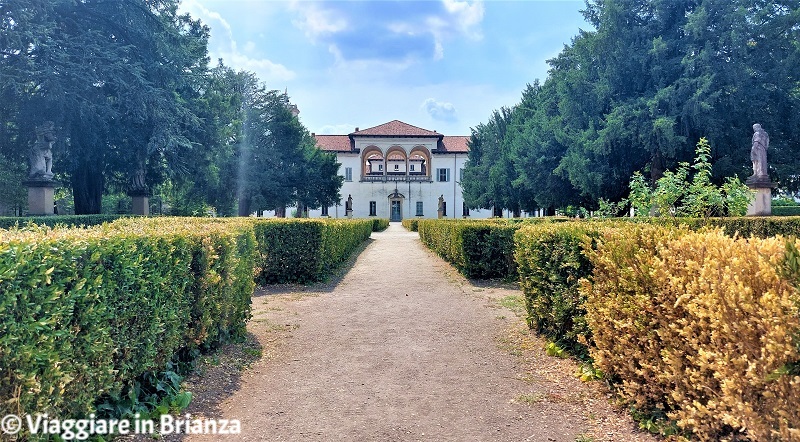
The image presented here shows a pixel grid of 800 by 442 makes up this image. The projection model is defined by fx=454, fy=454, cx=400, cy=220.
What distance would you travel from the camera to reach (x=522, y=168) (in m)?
26.7

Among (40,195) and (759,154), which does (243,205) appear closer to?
(40,195)

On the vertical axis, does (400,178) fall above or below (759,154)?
above

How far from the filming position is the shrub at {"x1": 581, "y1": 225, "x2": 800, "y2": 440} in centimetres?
204

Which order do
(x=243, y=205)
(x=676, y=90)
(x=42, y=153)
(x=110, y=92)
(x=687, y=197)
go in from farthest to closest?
(x=243, y=205) → (x=676, y=90) → (x=110, y=92) → (x=42, y=153) → (x=687, y=197)

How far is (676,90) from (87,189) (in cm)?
2792

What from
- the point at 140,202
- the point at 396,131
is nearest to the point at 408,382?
the point at 140,202

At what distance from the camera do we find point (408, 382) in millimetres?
4168

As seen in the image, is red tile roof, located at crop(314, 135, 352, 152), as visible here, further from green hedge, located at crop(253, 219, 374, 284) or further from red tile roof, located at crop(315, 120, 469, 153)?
green hedge, located at crop(253, 219, 374, 284)

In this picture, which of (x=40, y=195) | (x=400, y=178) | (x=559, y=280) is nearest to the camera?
(x=559, y=280)

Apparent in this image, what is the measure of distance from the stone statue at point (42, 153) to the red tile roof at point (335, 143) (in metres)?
40.9

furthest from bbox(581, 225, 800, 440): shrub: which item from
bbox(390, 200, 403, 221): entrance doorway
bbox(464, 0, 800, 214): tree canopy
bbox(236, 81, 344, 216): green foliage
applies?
bbox(390, 200, 403, 221): entrance doorway

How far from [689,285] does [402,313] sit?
15.8ft

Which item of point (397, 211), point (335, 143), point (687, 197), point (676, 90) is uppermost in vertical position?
point (335, 143)

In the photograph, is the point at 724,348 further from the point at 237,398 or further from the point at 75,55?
the point at 75,55
